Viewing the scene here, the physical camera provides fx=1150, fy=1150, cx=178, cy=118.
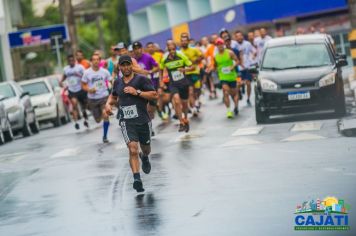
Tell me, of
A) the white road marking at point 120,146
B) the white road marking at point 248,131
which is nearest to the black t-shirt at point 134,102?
the white road marking at point 248,131

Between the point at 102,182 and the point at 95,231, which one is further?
the point at 102,182

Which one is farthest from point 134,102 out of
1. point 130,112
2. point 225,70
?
point 225,70

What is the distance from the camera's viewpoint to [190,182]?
45.8 feet

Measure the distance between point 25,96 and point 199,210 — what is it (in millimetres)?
19562

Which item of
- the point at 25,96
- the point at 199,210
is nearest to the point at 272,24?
the point at 25,96

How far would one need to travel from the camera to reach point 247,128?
2141cm

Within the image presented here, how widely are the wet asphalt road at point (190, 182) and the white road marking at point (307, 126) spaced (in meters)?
0.03

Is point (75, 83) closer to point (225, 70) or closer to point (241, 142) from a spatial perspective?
point (225, 70)

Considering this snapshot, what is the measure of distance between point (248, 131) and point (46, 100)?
13.6 metres

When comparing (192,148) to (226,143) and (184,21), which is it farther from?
(184,21)

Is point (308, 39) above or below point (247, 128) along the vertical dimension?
above

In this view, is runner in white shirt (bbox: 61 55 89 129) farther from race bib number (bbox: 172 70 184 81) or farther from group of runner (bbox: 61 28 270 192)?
race bib number (bbox: 172 70 184 81)

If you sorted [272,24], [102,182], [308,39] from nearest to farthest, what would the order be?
[102,182]
[308,39]
[272,24]

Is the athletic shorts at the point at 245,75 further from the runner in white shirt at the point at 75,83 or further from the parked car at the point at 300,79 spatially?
the parked car at the point at 300,79
